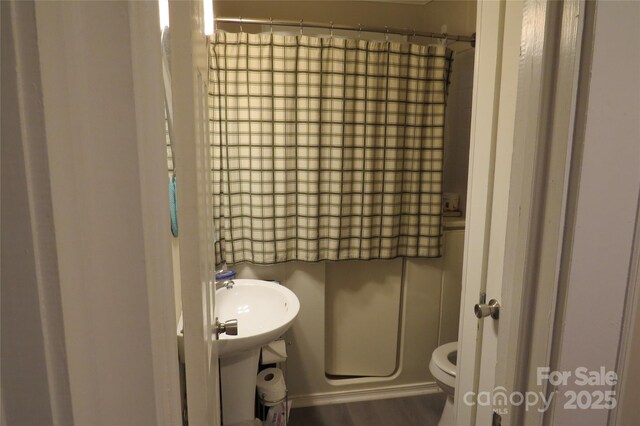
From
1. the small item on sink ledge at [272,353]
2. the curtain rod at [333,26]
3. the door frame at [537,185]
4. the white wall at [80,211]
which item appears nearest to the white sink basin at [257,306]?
the small item on sink ledge at [272,353]

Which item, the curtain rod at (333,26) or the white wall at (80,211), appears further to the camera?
the curtain rod at (333,26)

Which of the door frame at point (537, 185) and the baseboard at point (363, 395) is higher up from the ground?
the door frame at point (537, 185)

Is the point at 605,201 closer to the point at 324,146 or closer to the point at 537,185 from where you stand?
the point at 537,185

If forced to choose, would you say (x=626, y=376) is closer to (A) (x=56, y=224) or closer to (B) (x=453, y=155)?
(A) (x=56, y=224)

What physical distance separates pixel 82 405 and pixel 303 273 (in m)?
1.69

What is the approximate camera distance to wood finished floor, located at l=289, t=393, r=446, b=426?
6.77ft

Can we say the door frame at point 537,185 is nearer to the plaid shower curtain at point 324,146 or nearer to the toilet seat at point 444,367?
the toilet seat at point 444,367

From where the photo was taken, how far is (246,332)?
1395 millimetres

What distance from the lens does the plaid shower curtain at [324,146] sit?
1790 millimetres

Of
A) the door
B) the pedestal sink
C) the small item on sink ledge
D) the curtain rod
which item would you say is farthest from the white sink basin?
the curtain rod

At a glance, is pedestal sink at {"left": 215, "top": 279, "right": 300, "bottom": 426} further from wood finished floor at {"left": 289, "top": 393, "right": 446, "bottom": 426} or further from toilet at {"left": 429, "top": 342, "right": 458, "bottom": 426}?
toilet at {"left": 429, "top": 342, "right": 458, "bottom": 426}

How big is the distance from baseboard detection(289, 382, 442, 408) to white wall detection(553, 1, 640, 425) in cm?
181

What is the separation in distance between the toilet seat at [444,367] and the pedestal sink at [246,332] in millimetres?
794

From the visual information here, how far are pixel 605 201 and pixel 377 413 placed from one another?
2003 millimetres
